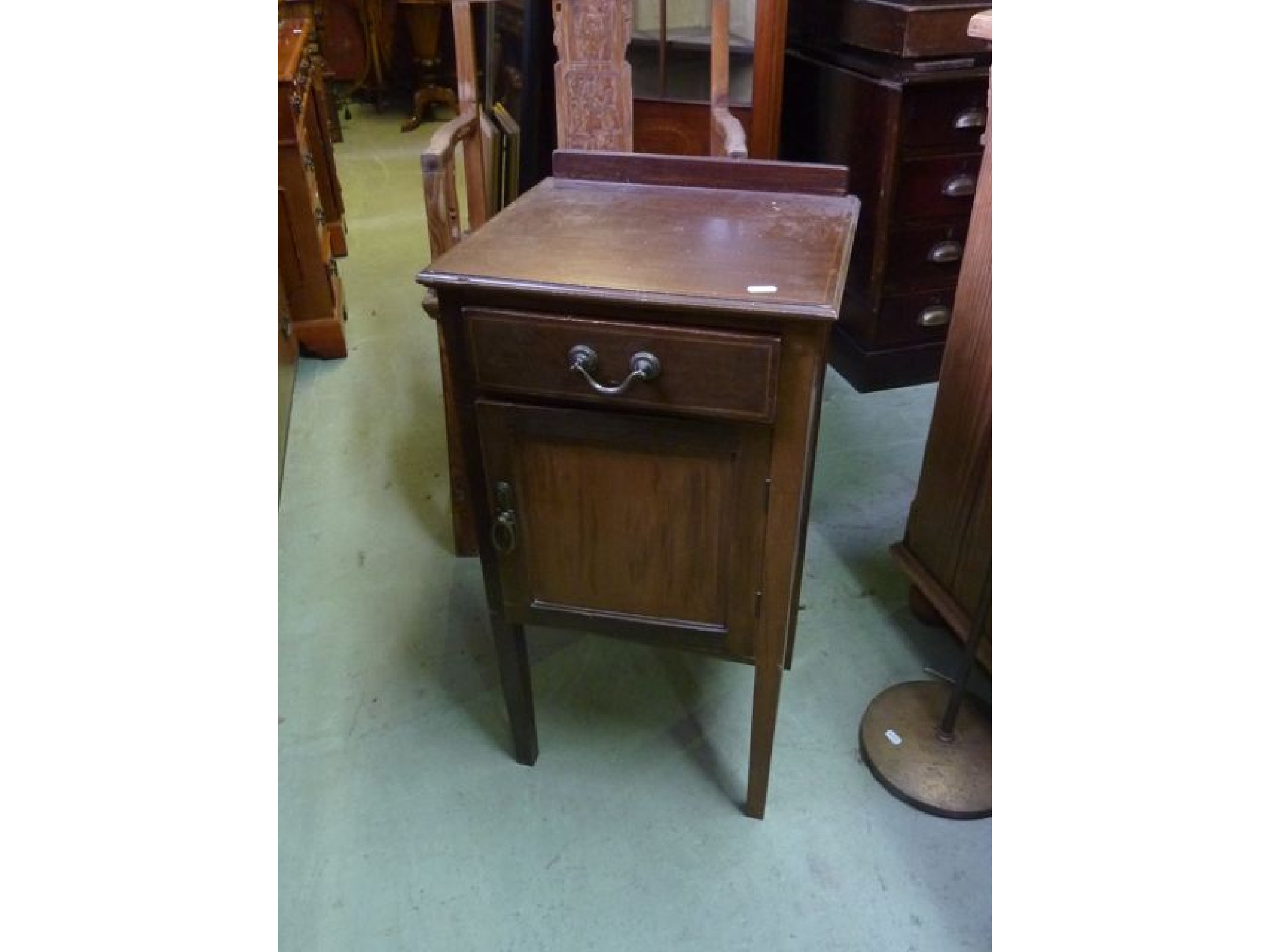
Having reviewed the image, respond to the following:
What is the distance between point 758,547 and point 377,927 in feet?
2.25

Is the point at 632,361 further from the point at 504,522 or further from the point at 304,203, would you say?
the point at 304,203

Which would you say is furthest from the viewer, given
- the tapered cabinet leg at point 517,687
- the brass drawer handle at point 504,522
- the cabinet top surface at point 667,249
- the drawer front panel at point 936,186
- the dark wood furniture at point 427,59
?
the dark wood furniture at point 427,59

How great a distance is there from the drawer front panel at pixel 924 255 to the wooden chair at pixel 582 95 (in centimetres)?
81

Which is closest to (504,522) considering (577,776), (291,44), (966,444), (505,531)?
(505,531)

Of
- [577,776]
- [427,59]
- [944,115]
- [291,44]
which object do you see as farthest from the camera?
[427,59]

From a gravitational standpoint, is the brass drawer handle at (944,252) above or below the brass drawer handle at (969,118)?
below

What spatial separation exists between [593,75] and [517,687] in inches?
38.7

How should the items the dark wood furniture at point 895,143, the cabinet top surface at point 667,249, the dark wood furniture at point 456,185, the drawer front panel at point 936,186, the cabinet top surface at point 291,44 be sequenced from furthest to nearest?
the cabinet top surface at point 291,44
the drawer front panel at point 936,186
the dark wood furniture at point 895,143
the dark wood furniture at point 456,185
the cabinet top surface at point 667,249

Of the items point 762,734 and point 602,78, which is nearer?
point 762,734

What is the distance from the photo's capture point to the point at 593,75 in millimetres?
1400

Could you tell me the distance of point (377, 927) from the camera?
3.53ft

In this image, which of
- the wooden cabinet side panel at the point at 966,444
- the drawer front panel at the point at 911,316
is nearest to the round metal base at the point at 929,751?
the wooden cabinet side panel at the point at 966,444

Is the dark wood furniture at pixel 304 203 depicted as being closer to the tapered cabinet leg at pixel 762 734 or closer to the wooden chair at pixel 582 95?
the wooden chair at pixel 582 95

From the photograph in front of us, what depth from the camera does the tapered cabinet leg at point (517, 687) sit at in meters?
1.16
